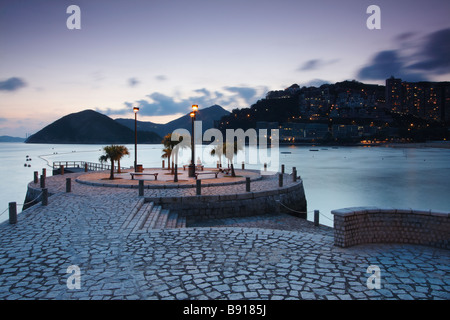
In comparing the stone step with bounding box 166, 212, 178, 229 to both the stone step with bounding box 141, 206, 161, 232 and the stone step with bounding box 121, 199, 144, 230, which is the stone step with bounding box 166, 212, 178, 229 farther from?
the stone step with bounding box 121, 199, 144, 230

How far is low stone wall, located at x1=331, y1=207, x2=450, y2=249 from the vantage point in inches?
273

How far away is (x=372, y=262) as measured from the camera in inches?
242

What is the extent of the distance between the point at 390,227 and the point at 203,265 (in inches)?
193

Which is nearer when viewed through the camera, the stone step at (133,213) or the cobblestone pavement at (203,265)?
the cobblestone pavement at (203,265)

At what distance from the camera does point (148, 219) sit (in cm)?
1079

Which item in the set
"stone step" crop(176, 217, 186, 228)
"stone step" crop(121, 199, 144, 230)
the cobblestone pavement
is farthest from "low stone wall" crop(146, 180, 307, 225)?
the cobblestone pavement

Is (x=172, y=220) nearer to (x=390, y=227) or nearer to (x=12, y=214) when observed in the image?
(x=12, y=214)

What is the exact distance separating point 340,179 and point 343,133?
15864 cm

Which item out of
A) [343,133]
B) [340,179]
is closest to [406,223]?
[340,179]

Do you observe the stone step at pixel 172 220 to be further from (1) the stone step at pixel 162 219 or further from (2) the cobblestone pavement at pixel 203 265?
(2) the cobblestone pavement at pixel 203 265

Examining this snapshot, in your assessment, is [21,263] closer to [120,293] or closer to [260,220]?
[120,293]

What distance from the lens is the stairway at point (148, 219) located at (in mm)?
9126

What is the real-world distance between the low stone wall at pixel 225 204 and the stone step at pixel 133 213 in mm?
871

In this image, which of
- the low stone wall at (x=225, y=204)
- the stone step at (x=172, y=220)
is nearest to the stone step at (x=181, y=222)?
the stone step at (x=172, y=220)
